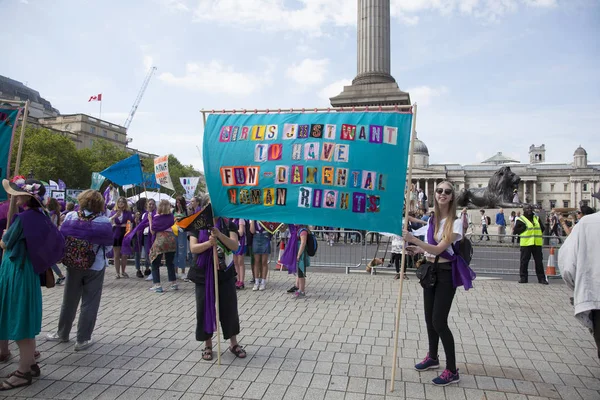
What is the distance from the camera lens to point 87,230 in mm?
5312

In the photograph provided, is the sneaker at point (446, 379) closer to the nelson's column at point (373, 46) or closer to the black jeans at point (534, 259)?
the black jeans at point (534, 259)

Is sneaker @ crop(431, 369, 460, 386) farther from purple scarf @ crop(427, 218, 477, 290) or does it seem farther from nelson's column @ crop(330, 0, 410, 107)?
nelson's column @ crop(330, 0, 410, 107)

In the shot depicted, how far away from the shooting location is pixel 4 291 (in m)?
4.25

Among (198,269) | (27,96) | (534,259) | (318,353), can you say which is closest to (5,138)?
(198,269)

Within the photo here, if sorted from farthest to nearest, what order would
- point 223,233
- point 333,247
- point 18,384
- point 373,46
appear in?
1. point 373,46
2. point 333,247
3. point 223,233
4. point 18,384

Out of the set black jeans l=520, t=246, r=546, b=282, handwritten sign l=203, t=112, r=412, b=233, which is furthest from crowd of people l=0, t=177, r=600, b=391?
black jeans l=520, t=246, r=546, b=282

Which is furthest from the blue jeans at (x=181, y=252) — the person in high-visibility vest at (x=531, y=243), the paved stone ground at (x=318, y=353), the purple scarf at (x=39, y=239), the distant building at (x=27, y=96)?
the distant building at (x=27, y=96)

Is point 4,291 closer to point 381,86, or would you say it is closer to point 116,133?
point 381,86

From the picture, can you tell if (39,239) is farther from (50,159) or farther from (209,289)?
(50,159)

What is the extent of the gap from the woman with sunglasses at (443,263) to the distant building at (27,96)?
89.1 m

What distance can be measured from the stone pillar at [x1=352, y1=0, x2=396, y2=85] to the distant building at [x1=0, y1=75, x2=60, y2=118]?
73.3 metres

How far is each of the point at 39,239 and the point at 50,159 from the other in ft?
153

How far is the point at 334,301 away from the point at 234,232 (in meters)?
3.44

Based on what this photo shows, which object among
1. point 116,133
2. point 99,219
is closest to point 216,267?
point 99,219
